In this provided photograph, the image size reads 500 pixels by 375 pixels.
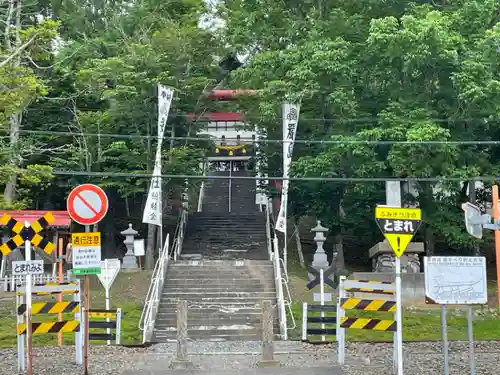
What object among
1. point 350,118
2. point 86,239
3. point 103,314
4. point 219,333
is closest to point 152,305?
point 219,333

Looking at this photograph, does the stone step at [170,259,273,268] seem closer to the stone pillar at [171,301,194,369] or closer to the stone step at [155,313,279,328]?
the stone step at [155,313,279,328]

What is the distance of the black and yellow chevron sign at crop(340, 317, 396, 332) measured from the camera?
10016 millimetres

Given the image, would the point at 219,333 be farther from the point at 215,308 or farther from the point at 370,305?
the point at 370,305

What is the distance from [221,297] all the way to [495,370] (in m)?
9.16

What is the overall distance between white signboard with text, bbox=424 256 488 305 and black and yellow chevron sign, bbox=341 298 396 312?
1128 millimetres

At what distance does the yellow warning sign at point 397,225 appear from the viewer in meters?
9.52

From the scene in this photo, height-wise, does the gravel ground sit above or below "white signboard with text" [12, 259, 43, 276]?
below

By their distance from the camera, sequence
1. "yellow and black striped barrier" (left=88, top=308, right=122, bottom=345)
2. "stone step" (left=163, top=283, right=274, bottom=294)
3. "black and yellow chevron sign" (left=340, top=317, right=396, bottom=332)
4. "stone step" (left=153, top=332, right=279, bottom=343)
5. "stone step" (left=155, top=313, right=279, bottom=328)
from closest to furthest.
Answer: "black and yellow chevron sign" (left=340, top=317, right=396, bottom=332) < "yellow and black striped barrier" (left=88, top=308, right=122, bottom=345) < "stone step" (left=153, top=332, right=279, bottom=343) < "stone step" (left=155, top=313, right=279, bottom=328) < "stone step" (left=163, top=283, right=274, bottom=294)

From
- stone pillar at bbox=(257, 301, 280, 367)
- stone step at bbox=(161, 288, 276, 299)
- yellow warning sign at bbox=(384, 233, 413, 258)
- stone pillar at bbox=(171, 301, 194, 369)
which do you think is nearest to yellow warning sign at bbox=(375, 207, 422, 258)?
yellow warning sign at bbox=(384, 233, 413, 258)

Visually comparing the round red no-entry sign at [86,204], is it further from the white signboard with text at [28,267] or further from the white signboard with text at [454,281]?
the white signboard with text at [454,281]

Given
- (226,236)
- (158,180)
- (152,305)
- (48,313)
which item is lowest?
(152,305)

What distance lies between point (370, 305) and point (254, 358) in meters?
2.79

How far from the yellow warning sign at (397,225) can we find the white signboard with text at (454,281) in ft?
1.82

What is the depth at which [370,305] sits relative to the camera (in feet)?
34.0
